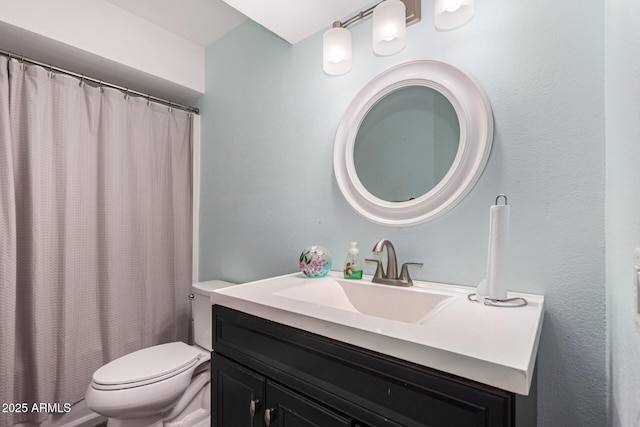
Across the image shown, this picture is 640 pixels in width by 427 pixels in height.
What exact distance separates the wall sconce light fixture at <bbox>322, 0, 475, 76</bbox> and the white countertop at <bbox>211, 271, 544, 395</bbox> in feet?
2.96

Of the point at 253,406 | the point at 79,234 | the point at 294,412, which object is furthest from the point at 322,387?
the point at 79,234

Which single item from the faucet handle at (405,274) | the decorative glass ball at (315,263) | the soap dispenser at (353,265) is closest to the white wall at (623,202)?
the faucet handle at (405,274)

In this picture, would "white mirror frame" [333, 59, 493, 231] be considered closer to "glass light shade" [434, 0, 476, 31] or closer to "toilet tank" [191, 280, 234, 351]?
"glass light shade" [434, 0, 476, 31]

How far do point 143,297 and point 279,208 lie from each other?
1.12 meters

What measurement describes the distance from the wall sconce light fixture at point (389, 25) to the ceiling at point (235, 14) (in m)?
0.12

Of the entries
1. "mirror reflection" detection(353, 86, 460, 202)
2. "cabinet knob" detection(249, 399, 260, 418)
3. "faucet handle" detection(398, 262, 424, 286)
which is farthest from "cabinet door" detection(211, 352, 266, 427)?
"mirror reflection" detection(353, 86, 460, 202)

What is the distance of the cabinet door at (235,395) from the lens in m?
0.85

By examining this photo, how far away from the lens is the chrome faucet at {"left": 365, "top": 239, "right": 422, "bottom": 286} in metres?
1.06

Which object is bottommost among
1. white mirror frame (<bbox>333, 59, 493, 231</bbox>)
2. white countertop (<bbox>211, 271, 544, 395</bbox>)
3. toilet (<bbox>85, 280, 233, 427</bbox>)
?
toilet (<bbox>85, 280, 233, 427</bbox>)

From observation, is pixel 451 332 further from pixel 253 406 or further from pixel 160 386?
pixel 160 386

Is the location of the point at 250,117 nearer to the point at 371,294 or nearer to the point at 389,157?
the point at 389,157

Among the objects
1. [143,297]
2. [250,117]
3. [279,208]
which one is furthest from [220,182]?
[143,297]

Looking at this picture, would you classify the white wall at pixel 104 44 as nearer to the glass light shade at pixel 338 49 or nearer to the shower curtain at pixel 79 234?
the shower curtain at pixel 79 234

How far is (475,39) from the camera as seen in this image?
1019mm
